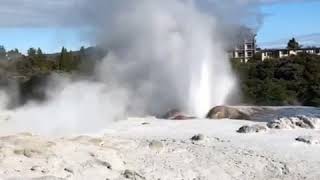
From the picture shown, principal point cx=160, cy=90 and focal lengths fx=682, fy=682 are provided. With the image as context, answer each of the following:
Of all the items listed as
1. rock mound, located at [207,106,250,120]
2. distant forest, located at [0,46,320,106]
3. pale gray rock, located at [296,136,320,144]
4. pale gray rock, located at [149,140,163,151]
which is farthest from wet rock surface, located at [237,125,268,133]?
distant forest, located at [0,46,320,106]

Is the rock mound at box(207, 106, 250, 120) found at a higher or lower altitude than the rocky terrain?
higher

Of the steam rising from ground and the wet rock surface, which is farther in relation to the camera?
the steam rising from ground

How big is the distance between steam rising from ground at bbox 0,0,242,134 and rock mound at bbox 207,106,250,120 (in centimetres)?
125

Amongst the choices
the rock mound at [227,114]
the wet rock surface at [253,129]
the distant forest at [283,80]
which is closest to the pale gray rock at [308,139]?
the wet rock surface at [253,129]

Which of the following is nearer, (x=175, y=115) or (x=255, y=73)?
(x=175, y=115)

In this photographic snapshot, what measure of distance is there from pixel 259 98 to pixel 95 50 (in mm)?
7765

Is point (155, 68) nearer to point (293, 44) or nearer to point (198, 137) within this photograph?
point (198, 137)

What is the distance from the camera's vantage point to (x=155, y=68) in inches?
826

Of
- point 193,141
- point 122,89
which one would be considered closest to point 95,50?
point 122,89

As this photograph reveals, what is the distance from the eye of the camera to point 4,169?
416 inches

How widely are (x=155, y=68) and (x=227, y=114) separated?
399 centimetres

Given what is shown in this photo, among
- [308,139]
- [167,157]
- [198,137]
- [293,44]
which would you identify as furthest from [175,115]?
[293,44]

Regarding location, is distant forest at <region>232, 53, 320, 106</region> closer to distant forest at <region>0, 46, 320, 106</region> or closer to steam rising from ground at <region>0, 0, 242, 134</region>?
distant forest at <region>0, 46, 320, 106</region>

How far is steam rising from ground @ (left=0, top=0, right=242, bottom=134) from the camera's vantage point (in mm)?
20016
